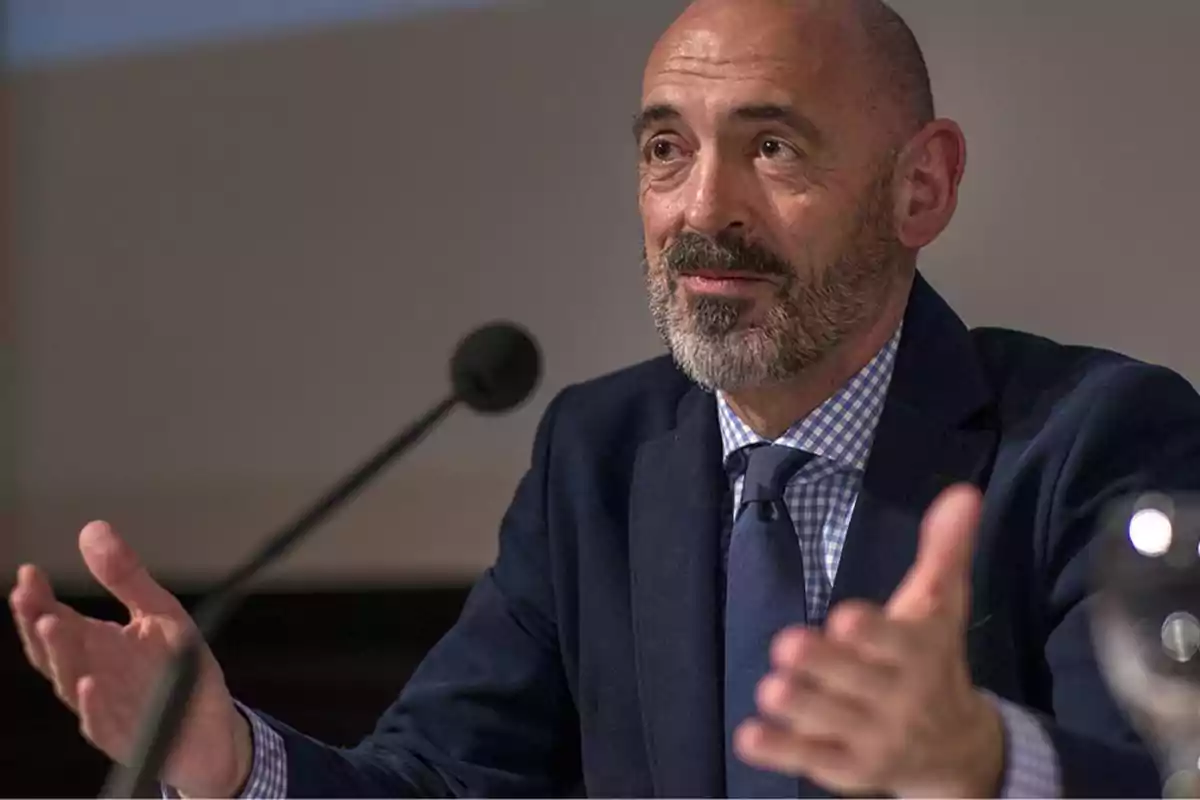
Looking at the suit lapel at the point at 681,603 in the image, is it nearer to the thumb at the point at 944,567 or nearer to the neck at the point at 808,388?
the neck at the point at 808,388

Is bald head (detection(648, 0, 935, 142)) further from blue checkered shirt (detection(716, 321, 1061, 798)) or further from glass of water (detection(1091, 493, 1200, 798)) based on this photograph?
glass of water (detection(1091, 493, 1200, 798))

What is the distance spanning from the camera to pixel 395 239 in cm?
180

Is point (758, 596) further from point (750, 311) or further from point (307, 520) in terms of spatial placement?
point (307, 520)

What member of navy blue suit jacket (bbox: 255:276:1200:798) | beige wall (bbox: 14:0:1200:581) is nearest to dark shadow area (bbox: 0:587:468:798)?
beige wall (bbox: 14:0:1200:581)

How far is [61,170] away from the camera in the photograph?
197cm

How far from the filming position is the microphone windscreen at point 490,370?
0.96 metres

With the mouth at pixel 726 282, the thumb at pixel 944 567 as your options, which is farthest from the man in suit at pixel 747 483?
the thumb at pixel 944 567

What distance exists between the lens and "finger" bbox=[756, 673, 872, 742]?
70 cm

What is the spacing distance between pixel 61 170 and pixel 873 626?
157 cm

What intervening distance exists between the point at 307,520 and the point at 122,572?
244 millimetres

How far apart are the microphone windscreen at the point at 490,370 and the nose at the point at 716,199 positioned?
25 centimetres

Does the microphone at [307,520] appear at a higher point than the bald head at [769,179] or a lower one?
lower

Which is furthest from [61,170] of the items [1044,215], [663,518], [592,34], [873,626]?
[873,626]

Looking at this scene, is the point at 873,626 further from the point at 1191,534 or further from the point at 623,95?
the point at 623,95
